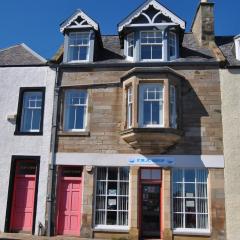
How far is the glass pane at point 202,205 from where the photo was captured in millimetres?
14359

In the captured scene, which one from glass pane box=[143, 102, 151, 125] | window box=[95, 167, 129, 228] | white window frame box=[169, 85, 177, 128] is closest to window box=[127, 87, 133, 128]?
glass pane box=[143, 102, 151, 125]

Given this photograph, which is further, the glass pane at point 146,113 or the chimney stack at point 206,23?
the chimney stack at point 206,23

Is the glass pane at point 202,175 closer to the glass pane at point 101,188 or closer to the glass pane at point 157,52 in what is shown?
the glass pane at point 101,188

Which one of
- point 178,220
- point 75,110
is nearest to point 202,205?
point 178,220

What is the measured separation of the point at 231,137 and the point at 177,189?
305 cm

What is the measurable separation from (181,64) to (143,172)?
16.3 feet

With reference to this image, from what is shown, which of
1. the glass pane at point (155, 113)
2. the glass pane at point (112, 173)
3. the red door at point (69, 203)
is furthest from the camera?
the glass pane at point (112, 173)

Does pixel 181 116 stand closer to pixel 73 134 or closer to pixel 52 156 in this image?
pixel 73 134

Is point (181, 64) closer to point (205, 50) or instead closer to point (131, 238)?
point (205, 50)

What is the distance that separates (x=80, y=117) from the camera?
15812 mm

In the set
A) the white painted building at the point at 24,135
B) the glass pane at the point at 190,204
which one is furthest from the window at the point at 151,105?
the white painted building at the point at 24,135

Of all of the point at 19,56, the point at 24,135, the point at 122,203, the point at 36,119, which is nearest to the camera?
the point at 122,203

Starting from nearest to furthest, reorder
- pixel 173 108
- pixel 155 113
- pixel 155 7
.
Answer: pixel 155 113
pixel 173 108
pixel 155 7

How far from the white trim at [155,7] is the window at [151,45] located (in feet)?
2.77
